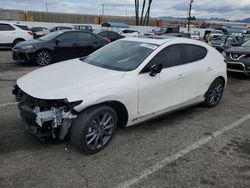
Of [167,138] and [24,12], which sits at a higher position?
[24,12]

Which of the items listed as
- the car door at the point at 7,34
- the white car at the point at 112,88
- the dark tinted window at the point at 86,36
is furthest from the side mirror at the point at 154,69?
the car door at the point at 7,34

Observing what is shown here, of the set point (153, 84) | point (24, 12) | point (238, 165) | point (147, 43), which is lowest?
point (238, 165)

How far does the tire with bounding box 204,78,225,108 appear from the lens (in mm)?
5387

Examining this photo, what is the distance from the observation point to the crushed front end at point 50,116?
317 cm

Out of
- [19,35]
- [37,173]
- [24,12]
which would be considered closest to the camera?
[37,173]

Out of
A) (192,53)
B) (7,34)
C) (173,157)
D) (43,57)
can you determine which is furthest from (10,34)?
(173,157)

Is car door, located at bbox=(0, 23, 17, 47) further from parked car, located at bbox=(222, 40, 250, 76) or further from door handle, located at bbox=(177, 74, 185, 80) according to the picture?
door handle, located at bbox=(177, 74, 185, 80)

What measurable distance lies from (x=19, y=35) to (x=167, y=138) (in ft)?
41.4

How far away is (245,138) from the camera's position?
4.19 metres

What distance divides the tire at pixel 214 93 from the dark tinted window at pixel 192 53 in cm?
72

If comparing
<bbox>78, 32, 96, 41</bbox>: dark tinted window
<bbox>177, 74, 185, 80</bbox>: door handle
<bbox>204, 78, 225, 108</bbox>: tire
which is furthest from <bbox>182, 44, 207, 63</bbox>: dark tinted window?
<bbox>78, 32, 96, 41</bbox>: dark tinted window

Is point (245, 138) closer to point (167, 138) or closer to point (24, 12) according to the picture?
point (167, 138)

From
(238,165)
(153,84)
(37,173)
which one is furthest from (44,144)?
(238,165)

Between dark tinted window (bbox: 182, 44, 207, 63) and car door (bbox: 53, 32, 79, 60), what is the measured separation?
6261mm
